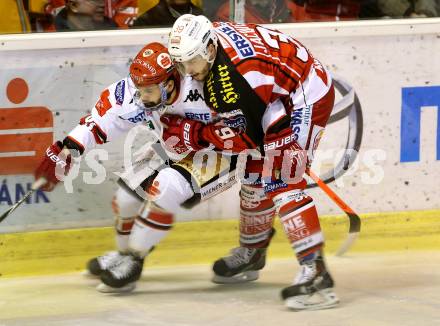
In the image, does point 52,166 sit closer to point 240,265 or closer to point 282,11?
point 240,265

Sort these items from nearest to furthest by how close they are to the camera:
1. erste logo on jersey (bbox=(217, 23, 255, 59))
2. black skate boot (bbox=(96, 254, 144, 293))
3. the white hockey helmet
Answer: the white hockey helmet → erste logo on jersey (bbox=(217, 23, 255, 59)) → black skate boot (bbox=(96, 254, 144, 293))

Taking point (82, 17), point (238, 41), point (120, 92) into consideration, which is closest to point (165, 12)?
point (82, 17)

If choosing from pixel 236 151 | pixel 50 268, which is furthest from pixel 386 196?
pixel 50 268

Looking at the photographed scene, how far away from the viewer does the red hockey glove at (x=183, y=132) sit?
413 cm

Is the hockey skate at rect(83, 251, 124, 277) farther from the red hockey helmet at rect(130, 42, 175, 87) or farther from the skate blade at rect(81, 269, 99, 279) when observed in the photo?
the red hockey helmet at rect(130, 42, 175, 87)

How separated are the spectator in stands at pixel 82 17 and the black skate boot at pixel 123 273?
1166mm

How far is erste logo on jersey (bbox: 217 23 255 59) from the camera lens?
3922 mm

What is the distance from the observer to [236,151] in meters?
4.20

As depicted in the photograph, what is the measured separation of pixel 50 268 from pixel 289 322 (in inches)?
55.5

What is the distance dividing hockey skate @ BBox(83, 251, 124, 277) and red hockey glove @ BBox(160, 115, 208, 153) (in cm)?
58

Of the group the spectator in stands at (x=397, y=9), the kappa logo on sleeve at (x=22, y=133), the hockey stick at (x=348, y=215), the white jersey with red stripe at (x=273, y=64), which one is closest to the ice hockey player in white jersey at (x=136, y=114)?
the white jersey with red stripe at (x=273, y=64)

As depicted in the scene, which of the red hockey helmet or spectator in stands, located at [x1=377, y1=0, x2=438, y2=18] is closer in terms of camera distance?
the red hockey helmet

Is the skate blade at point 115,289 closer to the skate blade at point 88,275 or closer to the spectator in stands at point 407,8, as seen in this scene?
the skate blade at point 88,275

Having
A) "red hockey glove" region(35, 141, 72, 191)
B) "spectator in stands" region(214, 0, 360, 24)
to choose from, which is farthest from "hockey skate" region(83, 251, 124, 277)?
"spectator in stands" region(214, 0, 360, 24)
